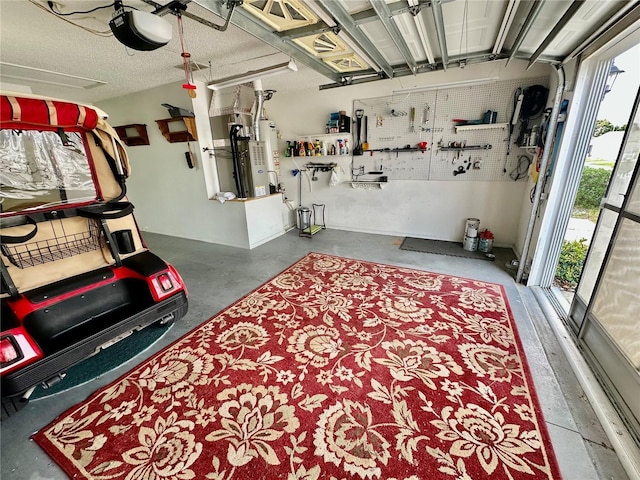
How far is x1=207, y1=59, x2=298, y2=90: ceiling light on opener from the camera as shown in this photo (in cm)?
324

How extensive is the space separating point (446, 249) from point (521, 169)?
1.59m

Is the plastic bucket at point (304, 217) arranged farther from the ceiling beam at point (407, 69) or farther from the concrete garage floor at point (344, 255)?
the ceiling beam at point (407, 69)

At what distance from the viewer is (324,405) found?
1694 millimetres

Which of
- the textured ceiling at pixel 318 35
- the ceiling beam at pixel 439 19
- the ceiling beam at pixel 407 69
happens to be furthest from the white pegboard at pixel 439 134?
the ceiling beam at pixel 439 19

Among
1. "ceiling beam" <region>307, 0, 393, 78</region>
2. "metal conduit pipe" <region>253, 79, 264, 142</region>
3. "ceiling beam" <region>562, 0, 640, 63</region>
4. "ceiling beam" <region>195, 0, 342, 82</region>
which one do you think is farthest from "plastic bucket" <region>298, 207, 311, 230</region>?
"ceiling beam" <region>562, 0, 640, 63</region>

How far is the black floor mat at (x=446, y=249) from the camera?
400 cm

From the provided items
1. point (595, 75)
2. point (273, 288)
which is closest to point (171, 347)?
point (273, 288)

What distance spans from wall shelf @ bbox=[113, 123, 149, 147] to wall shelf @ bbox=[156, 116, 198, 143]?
1.93 ft

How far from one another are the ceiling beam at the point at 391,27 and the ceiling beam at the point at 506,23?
2.97 ft

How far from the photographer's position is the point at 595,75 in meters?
2.38

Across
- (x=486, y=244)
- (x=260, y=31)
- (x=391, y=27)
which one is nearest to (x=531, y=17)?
(x=391, y=27)

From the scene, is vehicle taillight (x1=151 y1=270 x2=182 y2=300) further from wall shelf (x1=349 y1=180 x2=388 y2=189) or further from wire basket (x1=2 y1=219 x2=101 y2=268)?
wall shelf (x1=349 y1=180 x2=388 y2=189)

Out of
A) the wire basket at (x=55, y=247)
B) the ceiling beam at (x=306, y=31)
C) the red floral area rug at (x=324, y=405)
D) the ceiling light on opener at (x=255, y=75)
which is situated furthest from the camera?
the ceiling light on opener at (x=255, y=75)

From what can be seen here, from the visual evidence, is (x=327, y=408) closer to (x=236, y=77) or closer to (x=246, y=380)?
(x=246, y=380)
